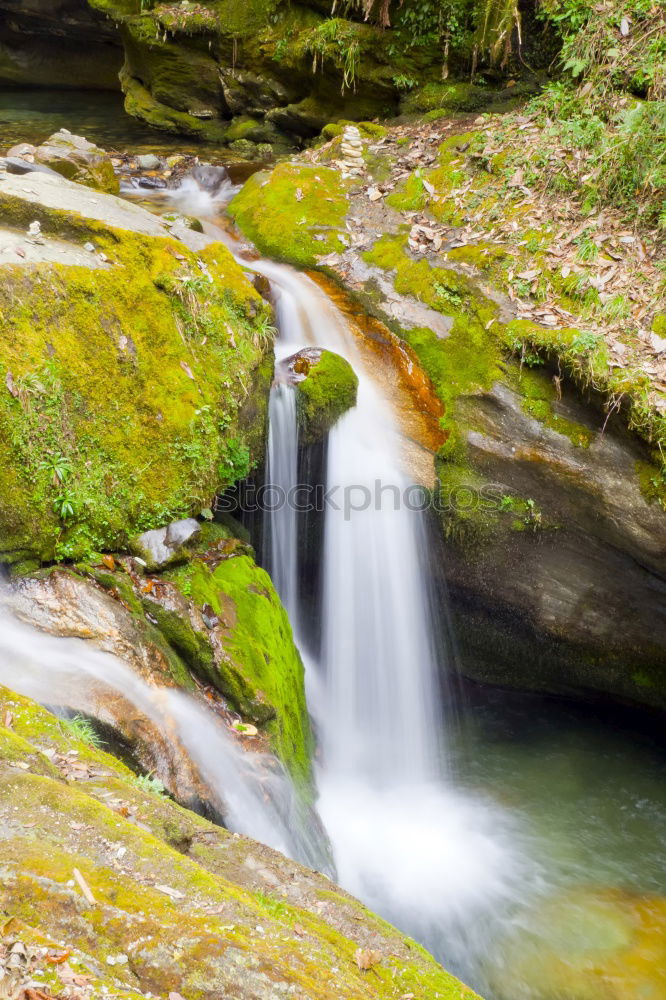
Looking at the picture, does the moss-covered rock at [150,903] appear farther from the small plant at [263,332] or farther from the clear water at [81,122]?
the clear water at [81,122]

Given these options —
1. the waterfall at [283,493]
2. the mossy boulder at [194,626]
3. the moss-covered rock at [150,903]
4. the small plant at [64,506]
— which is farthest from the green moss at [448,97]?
the moss-covered rock at [150,903]

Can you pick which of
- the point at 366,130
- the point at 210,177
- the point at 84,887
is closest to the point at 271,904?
the point at 84,887

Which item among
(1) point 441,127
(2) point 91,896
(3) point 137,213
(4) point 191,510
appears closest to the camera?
(2) point 91,896

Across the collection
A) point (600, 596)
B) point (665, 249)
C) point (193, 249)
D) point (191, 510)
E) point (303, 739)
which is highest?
point (665, 249)

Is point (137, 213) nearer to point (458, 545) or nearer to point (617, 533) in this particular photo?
point (458, 545)

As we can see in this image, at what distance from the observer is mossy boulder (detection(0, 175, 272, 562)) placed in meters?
4.33

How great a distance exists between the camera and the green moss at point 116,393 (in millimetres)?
4312

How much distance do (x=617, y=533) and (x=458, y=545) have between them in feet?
4.51

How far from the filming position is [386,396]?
6.66 metres

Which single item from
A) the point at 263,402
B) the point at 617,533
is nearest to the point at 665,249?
the point at 617,533

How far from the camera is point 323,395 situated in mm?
6270

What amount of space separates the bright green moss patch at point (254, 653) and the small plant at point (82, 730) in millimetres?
1090

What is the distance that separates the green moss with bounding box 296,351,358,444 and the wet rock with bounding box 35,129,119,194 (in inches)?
163
